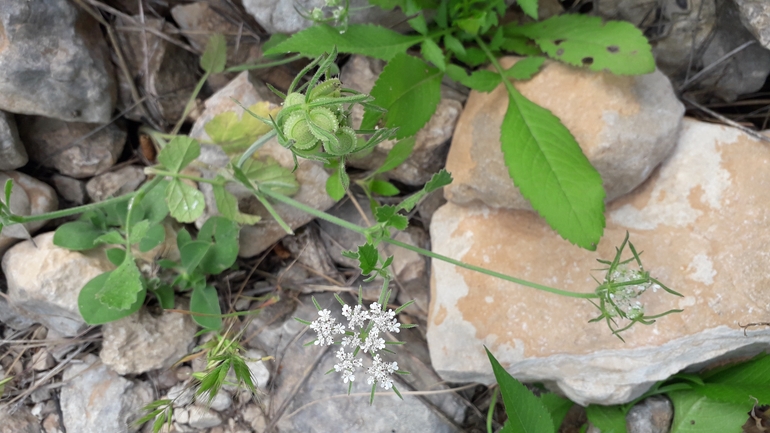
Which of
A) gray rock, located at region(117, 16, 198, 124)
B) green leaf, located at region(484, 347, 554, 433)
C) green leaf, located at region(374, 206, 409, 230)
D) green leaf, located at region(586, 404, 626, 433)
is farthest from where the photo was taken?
gray rock, located at region(117, 16, 198, 124)

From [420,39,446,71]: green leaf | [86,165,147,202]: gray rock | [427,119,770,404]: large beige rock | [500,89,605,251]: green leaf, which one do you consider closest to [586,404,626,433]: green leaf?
[427,119,770,404]: large beige rock

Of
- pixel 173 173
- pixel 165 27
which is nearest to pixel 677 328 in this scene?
pixel 173 173

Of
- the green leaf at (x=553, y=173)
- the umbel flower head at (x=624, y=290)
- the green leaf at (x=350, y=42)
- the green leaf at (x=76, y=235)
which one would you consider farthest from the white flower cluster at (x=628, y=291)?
the green leaf at (x=76, y=235)

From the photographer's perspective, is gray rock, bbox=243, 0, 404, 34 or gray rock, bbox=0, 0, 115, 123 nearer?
gray rock, bbox=0, 0, 115, 123

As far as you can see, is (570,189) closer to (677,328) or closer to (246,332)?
(677,328)

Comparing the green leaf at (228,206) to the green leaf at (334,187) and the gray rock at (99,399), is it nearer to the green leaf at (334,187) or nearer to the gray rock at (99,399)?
the green leaf at (334,187)

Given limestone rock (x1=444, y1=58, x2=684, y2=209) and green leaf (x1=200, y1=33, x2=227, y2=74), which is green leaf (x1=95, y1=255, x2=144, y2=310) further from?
limestone rock (x1=444, y1=58, x2=684, y2=209)

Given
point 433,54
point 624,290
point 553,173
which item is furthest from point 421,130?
point 624,290
